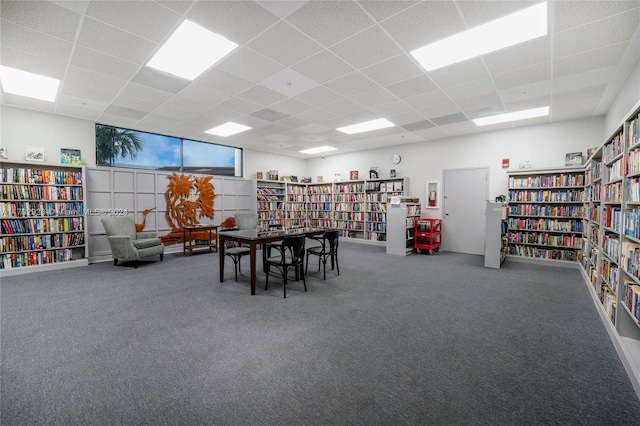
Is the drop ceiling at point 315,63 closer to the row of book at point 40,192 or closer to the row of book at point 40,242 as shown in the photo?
the row of book at point 40,192

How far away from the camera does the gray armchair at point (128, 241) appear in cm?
528

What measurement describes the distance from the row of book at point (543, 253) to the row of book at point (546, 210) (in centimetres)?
74

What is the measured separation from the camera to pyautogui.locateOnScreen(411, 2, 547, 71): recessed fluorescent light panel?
266 cm

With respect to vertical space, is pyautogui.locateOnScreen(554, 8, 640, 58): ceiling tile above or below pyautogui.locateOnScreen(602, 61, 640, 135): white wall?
above

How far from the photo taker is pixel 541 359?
2225mm

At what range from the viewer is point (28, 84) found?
161 inches

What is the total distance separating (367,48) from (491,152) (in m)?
5.13

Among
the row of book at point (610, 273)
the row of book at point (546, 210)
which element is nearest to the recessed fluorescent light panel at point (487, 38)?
the row of book at point (610, 273)

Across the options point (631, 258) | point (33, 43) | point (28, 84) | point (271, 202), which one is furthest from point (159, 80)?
point (631, 258)

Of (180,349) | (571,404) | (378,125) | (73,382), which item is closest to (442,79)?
(378,125)

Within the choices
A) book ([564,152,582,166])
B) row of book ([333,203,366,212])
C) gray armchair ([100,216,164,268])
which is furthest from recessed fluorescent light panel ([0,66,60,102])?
book ([564,152,582,166])

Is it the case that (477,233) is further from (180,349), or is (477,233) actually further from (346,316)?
(180,349)

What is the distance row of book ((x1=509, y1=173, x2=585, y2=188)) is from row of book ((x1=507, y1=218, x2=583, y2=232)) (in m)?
0.75

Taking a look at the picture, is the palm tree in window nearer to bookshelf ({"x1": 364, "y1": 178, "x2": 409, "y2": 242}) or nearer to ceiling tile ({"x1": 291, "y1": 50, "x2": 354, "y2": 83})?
ceiling tile ({"x1": 291, "y1": 50, "x2": 354, "y2": 83})
